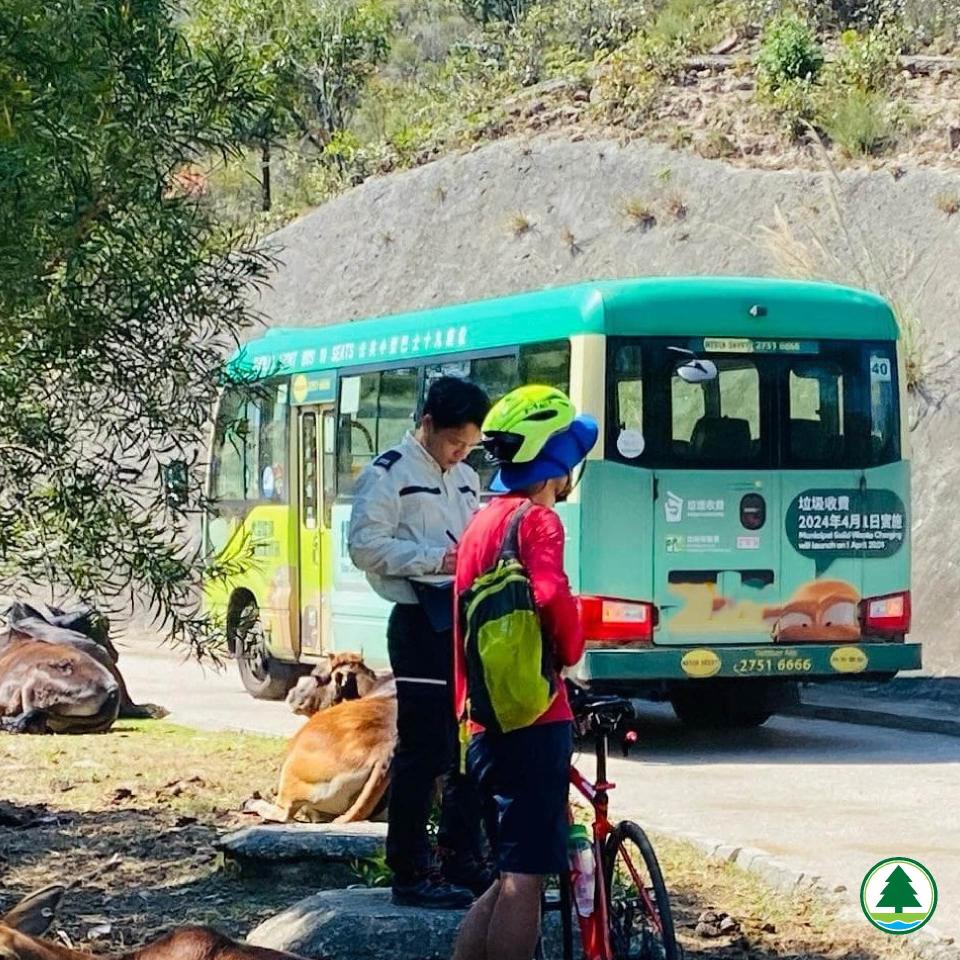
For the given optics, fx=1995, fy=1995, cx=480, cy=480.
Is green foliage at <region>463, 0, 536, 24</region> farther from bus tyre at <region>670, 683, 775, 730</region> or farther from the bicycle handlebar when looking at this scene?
the bicycle handlebar

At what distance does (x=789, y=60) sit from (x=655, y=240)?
4.02 metres

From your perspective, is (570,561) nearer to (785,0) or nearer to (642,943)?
(642,943)

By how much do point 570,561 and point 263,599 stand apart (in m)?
5.61

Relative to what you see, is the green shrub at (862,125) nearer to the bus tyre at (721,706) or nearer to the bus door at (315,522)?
the bus door at (315,522)

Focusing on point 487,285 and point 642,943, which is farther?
point 487,285

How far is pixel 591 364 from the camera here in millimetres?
13656

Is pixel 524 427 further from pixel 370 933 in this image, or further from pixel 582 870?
pixel 370 933

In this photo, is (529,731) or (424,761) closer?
(529,731)

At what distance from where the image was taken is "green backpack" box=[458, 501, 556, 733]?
535 centimetres

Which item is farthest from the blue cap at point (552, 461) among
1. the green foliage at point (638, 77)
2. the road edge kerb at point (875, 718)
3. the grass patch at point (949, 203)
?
the green foliage at point (638, 77)

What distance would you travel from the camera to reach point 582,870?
5.85 metres

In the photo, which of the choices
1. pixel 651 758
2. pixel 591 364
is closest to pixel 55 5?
pixel 591 364

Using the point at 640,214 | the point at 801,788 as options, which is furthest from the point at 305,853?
the point at 640,214

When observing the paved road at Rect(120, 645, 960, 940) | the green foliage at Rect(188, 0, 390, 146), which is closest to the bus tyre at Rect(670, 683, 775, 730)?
the paved road at Rect(120, 645, 960, 940)
